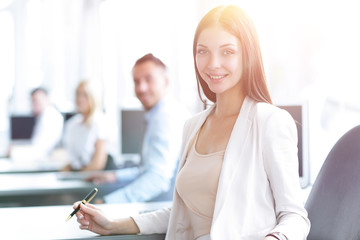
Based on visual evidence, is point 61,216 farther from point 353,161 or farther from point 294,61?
point 294,61

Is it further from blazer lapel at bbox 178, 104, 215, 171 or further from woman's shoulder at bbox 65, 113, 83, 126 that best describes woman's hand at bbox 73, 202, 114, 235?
woman's shoulder at bbox 65, 113, 83, 126

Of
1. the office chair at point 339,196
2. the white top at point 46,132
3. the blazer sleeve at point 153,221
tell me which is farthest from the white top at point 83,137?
the office chair at point 339,196

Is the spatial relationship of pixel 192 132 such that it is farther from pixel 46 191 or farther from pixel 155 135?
pixel 46 191

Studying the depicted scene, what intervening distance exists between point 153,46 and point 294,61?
7.36ft

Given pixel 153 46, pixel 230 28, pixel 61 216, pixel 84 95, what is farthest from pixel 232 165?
pixel 153 46

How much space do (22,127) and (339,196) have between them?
175 inches

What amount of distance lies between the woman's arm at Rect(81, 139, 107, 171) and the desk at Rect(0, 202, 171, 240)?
178 centimetres

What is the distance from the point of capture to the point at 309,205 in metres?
1.43

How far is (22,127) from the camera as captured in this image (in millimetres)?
5137

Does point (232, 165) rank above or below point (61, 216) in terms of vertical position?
above

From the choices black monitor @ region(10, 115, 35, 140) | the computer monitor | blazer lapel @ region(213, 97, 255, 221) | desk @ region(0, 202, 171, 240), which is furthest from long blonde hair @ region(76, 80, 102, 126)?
blazer lapel @ region(213, 97, 255, 221)

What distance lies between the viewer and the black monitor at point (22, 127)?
507 centimetres

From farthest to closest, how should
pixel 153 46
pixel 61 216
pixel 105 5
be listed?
pixel 105 5
pixel 153 46
pixel 61 216

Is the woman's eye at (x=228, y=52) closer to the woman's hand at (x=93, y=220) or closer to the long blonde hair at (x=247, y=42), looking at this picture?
the long blonde hair at (x=247, y=42)
